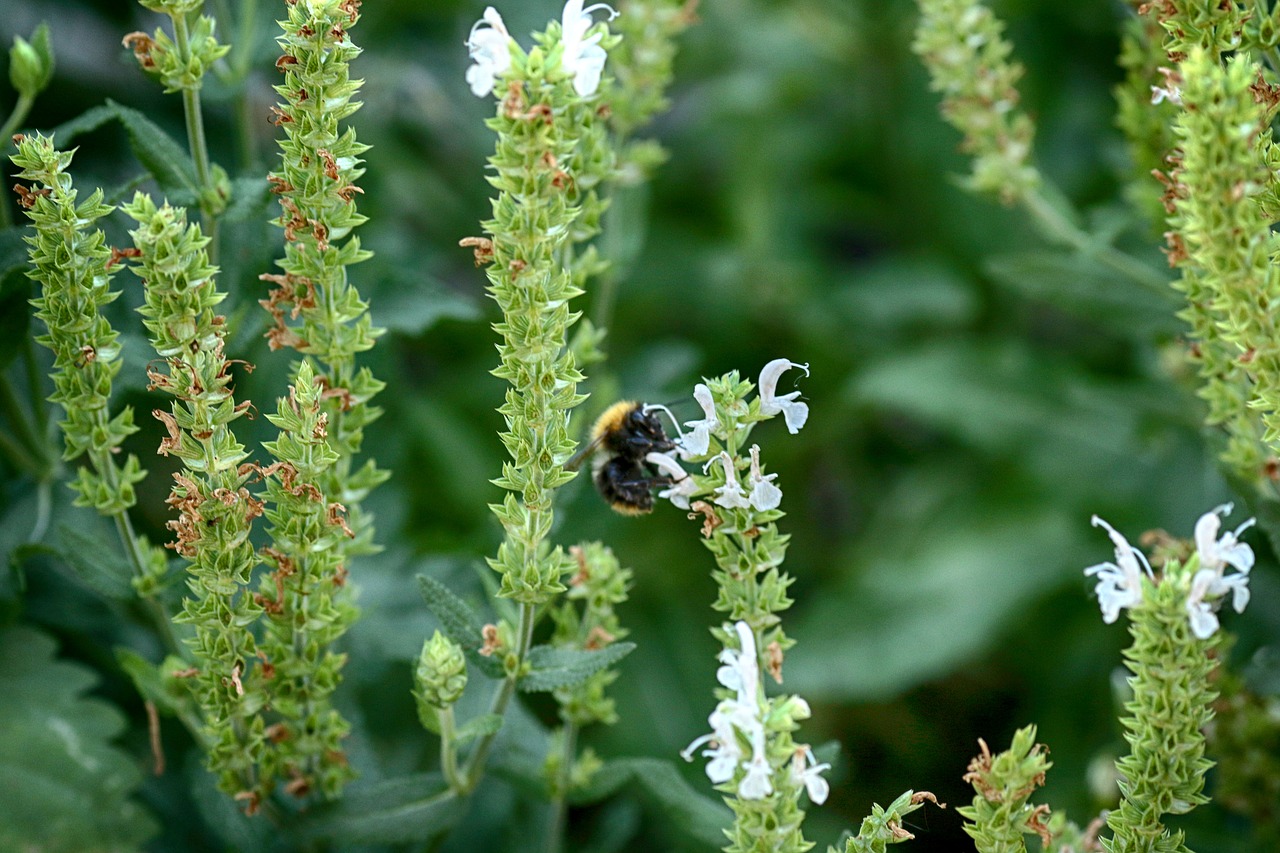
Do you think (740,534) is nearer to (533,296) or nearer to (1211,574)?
(533,296)

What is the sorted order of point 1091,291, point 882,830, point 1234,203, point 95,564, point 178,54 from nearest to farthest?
point 1234,203 → point 882,830 → point 178,54 → point 95,564 → point 1091,291

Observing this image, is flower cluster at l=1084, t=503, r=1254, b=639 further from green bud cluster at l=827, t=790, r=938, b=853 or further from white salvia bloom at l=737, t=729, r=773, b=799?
white salvia bloom at l=737, t=729, r=773, b=799

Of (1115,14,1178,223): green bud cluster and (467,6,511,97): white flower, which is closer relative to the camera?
(467,6,511,97): white flower

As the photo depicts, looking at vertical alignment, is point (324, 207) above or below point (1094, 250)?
below

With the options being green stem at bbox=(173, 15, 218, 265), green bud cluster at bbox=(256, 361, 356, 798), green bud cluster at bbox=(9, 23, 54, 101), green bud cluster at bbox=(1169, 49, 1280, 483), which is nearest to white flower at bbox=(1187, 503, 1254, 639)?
green bud cluster at bbox=(1169, 49, 1280, 483)

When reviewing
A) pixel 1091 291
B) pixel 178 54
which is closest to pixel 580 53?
pixel 178 54

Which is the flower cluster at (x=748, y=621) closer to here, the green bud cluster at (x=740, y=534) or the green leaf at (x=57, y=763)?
the green bud cluster at (x=740, y=534)

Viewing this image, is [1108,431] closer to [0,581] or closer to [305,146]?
[305,146]
